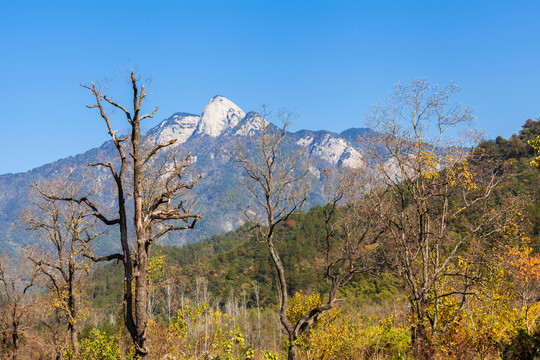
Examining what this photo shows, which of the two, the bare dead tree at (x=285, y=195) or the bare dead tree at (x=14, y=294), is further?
the bare dead tree at (x=14, y=294)

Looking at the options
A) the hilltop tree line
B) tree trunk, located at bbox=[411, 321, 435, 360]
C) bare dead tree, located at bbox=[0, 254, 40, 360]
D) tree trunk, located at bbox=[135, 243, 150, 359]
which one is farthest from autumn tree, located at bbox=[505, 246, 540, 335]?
bare dead tree, located at bbox=[0, 254, 40, 360]

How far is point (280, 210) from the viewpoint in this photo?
13797 millimetres

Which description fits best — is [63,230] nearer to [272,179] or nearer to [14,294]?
[14,294]

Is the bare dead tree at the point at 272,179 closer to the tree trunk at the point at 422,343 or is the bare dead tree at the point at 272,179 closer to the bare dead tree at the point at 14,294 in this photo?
the tree trunk at the point at 422,343

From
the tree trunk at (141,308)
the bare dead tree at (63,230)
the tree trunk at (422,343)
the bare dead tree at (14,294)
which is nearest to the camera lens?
the tree trunk at (141,308)

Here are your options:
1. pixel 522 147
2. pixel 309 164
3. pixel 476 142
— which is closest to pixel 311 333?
pixel 309 164

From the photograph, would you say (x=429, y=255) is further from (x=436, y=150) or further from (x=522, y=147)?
(x=522, y=147)

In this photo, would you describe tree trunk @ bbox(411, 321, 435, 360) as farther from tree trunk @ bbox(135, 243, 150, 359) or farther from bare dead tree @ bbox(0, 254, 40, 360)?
bare dead tree @ bbox(0, 254, 40, 360)

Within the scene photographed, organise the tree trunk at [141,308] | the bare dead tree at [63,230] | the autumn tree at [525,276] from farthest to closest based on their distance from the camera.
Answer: the bare dead tree at [63,230], the autumn tree at [525,276], the tree trunk at [141,308]

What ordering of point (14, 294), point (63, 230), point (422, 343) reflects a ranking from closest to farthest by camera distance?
1. point (422, 343)
2. point (63, 230)
3. point (14, 294)

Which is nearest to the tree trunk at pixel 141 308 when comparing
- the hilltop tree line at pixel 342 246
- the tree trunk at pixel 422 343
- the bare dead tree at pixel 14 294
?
the hilltop tree line at pixel 342 246

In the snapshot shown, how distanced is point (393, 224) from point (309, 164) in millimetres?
3840

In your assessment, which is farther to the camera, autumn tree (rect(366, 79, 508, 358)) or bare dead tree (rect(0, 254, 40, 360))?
bare dead tree (rect(0, 254, 40, 360))

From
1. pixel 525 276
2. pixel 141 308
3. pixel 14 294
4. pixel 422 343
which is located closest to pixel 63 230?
pixel 14 294
